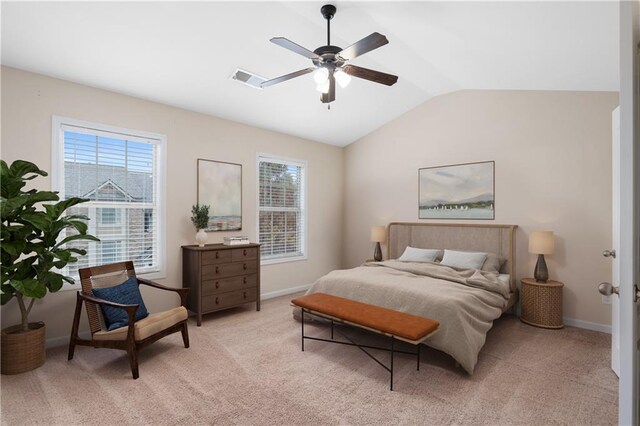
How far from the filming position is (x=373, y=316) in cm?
279

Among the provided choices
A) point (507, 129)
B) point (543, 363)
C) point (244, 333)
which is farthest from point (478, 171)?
point (244, 333)

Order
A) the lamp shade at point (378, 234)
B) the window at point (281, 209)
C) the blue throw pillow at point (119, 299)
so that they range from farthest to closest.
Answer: the lamp shade at point (378, 234) → the window at point (281, 209) → the blue throw pillow at point (119, 299)

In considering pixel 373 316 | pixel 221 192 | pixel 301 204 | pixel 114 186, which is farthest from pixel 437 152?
pixel 114 186

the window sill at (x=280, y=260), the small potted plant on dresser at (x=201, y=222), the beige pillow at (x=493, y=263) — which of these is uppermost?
the small potted plant on dresser at (x=201, y=222)

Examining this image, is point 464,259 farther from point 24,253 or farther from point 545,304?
point 24,253

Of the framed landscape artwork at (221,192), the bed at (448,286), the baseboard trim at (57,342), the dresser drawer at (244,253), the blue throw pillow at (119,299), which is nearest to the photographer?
the bed at (448,286)

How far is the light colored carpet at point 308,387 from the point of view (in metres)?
2.14

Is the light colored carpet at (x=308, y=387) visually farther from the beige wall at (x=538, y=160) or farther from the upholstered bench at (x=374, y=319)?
the beige wall at (x=538, y=160)

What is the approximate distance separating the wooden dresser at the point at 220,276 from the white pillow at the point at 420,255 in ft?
7.16

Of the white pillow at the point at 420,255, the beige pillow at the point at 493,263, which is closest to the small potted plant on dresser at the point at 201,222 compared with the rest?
the white pillow at the point at 420,255

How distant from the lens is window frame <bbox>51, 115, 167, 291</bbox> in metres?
3.22

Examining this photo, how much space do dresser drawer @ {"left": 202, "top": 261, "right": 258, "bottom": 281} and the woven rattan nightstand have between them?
3450 millimetres

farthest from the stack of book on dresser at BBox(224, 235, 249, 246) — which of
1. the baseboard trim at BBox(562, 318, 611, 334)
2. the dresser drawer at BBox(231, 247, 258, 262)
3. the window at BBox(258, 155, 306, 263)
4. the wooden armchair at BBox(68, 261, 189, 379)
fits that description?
the baseboard trim at BBox(562, 318, 611, 334)

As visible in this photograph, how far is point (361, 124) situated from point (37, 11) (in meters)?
4.13
